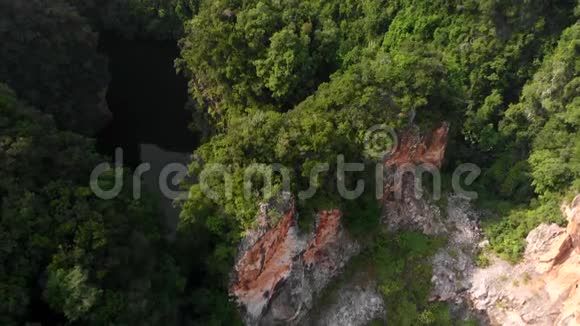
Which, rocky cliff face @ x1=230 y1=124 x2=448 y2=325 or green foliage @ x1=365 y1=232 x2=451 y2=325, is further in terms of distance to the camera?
green foliage @ x1=365 y1=232 x2=451 y2=325

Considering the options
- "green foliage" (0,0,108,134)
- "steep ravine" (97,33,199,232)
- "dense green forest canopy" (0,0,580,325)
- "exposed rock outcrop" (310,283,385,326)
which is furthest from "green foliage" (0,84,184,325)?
"steep ravine" (97,33,199,232)

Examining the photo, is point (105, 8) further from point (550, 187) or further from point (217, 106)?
point (550, 187)

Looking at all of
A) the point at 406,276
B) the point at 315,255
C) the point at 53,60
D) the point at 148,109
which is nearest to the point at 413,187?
the point at 406,276

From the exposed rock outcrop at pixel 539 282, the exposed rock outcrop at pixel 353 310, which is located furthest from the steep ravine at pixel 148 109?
the exposed rock outcrop at pixel 539 282

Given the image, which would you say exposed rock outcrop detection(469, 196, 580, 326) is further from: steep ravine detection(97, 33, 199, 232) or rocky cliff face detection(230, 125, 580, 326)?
steep ravine detection(97, 33, 199, 232)

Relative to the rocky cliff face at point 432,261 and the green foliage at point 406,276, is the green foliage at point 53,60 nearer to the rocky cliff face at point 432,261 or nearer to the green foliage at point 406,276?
the rocky cliff face at point 432,261

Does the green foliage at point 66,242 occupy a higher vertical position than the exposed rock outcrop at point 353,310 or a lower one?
higher
